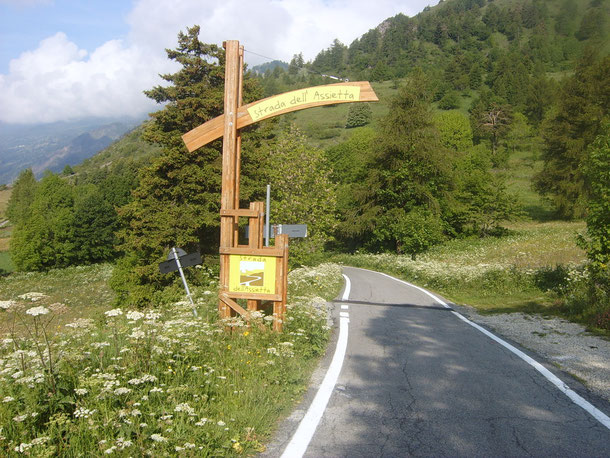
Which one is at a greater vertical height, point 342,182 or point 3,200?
point 342,182

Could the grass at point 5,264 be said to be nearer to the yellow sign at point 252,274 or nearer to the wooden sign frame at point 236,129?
the wooden sign frame at point 236,129

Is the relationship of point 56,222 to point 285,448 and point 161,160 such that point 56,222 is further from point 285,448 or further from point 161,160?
point 285,448

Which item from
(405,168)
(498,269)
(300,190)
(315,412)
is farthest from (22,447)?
(405,168)

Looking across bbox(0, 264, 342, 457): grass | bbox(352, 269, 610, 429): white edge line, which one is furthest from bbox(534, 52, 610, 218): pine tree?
bbox(0, 264, 342, 457): grass

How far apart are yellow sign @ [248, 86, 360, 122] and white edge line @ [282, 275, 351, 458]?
4.35m

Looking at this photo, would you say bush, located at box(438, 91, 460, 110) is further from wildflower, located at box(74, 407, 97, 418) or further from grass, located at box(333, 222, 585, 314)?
wildflower, located at box(74, 407, 97, 418)

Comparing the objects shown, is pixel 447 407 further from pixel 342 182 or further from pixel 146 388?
pixel 342 182

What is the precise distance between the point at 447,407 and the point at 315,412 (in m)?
1.45

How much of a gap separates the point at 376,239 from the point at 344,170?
84.9 ft

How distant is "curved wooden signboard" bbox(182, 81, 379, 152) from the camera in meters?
7.54

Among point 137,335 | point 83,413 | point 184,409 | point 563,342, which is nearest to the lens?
point 83,413

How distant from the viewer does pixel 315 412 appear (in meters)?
4.45

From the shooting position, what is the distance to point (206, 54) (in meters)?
A: 29.8

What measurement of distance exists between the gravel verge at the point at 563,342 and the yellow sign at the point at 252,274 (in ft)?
15.2
